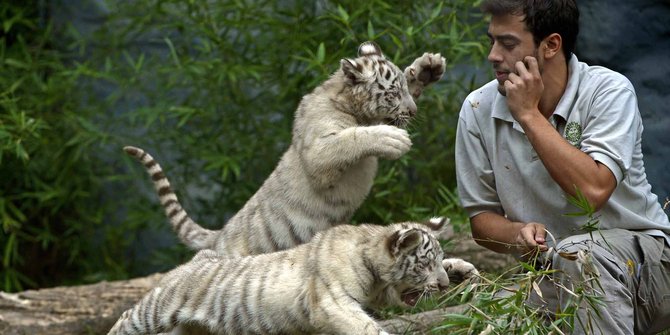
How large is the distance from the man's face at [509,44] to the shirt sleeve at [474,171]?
304 mm

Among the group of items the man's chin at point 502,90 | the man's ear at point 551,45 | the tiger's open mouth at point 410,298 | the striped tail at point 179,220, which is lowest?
the striped tail at point 179,220

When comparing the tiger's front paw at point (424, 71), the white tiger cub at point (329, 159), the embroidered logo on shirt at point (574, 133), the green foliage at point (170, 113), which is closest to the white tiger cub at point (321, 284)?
the white tiger cub at point (329, 159)

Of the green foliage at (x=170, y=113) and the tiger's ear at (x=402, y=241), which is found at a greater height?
the tiger's ear at (x=402, y=241)

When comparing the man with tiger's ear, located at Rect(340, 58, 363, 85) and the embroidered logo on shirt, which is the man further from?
tiger's ear, located at Rect(340, 58, 363, 85)

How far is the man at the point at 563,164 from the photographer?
3.74 meters

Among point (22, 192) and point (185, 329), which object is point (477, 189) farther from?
point (22, 192)

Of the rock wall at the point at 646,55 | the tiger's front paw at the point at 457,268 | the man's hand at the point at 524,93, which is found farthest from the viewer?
the rock wall at the point at 646,55

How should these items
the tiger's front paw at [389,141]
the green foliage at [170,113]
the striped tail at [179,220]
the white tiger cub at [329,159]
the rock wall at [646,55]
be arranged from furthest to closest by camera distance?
the green foliage at [170,113] < the rock wall at [646,55] < the striped tail at [179,220] < the white tiger cub at [329,159] < the tiger's front paw at [389,141]

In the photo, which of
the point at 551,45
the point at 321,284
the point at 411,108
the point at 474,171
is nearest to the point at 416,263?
the point at 321,284

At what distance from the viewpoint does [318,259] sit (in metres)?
3.99

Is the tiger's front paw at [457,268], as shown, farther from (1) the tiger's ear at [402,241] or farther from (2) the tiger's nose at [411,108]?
(2) the tiger's nose at [411,108]

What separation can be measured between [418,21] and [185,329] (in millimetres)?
2730

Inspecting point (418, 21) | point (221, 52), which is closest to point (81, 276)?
point (221, 52)

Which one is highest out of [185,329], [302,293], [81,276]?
[302,293]
